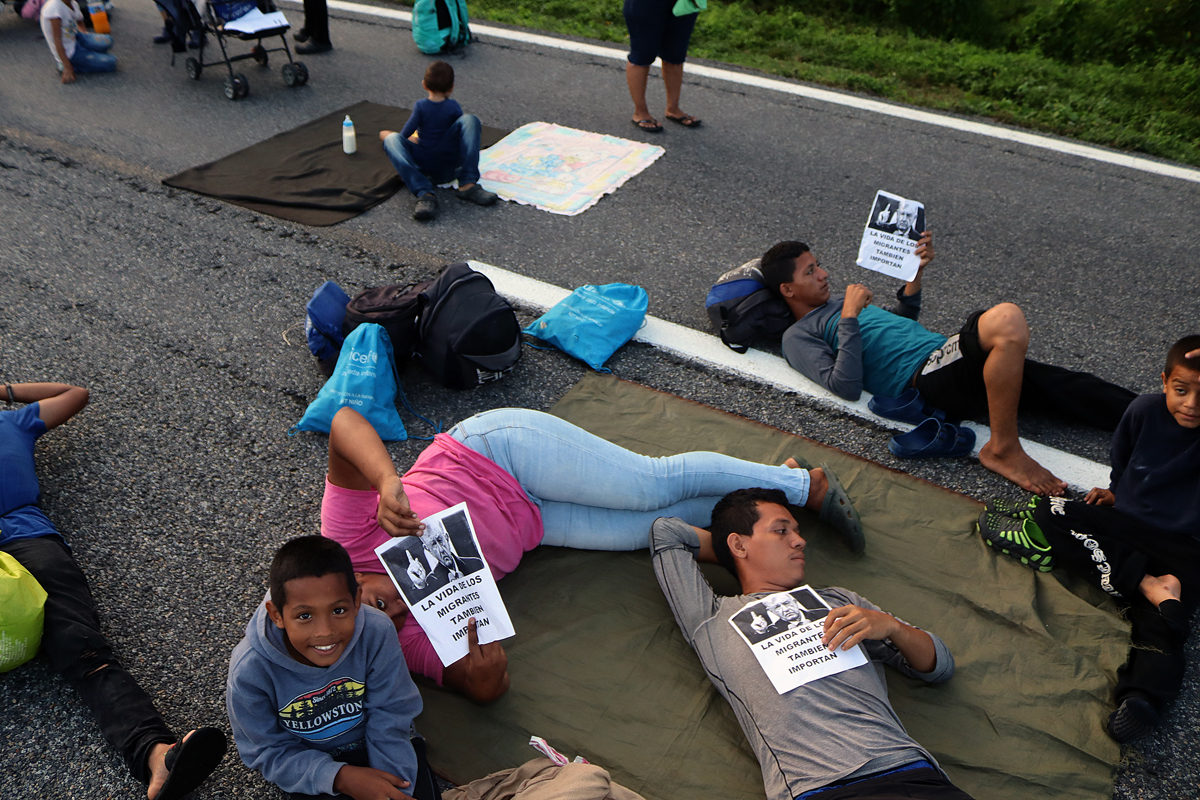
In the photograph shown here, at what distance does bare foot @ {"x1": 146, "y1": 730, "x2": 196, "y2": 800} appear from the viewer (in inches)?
94.0

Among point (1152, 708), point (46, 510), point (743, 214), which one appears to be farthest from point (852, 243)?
point (46, 510)

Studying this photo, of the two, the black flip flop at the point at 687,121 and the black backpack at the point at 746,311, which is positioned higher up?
the black flip flop at the point at 687,121

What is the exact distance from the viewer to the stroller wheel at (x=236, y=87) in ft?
24.2

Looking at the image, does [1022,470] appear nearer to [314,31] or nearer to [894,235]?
[894,235]

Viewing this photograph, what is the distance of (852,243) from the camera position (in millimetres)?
5414

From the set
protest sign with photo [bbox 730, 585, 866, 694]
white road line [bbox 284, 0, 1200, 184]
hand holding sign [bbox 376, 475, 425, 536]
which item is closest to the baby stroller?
white road line [bbox 284, 0, 1200, 184]

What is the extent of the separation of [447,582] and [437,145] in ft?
13.5

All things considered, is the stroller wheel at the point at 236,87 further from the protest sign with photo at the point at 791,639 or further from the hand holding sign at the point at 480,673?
the protest sign with photo at the point at 791,639

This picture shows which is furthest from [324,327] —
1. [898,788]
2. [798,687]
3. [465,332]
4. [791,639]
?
[898,788]

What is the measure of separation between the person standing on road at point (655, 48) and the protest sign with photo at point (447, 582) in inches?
204

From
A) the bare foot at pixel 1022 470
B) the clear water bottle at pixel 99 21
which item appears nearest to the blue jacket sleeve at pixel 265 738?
the bare foot at pixel 1022 470

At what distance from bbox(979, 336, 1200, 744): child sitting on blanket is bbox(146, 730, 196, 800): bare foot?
9.81ft

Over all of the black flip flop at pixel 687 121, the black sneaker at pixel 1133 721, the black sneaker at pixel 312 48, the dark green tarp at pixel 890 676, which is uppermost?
the black sneaker at pixel 312 48

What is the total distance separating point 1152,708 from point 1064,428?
1.61 m
